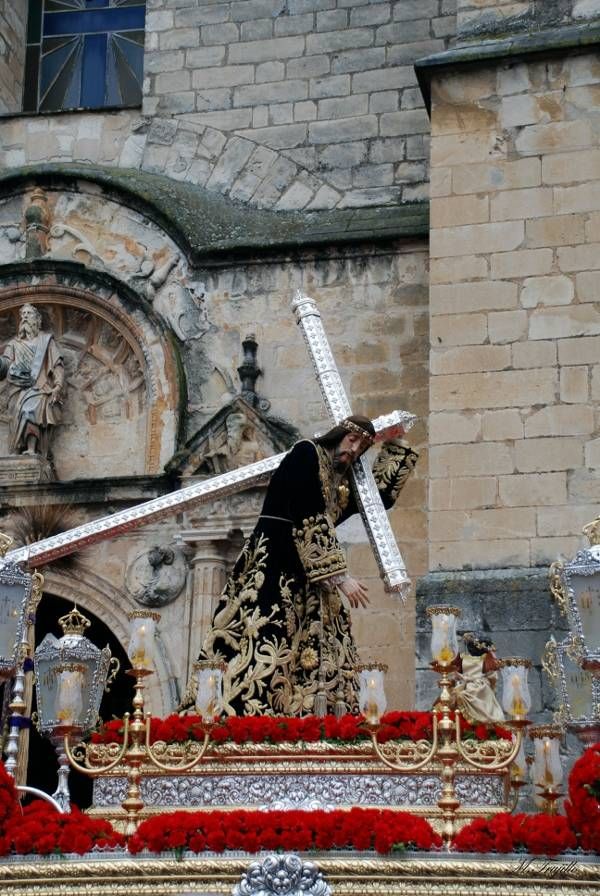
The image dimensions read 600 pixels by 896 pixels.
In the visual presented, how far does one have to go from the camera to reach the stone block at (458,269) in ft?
37.2

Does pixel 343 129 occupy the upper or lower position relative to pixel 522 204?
upper

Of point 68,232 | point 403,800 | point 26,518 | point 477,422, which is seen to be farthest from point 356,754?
point 68,232

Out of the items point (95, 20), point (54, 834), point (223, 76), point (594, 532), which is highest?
point (95, 20)

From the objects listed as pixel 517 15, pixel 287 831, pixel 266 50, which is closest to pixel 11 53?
pixel 266 50

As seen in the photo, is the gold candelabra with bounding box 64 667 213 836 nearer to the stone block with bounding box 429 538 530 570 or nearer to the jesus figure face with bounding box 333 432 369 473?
the jesus figure face with bounding box 333 432 369 473

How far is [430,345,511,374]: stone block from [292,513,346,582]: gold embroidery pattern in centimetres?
267

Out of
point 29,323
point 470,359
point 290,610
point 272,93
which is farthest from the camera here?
point 272,93

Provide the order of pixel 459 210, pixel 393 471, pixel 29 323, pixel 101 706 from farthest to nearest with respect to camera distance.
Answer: pixel 29 323 → pixel 101 706 → pixel 459 210 → pixel 393 471

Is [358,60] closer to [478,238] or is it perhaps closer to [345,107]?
[345,107]

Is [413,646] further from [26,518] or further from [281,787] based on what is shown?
[281,787]

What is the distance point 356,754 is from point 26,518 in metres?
6.04

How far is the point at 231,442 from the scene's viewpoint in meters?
12.7

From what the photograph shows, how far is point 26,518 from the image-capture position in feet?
43.0

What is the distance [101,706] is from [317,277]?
3.46m
